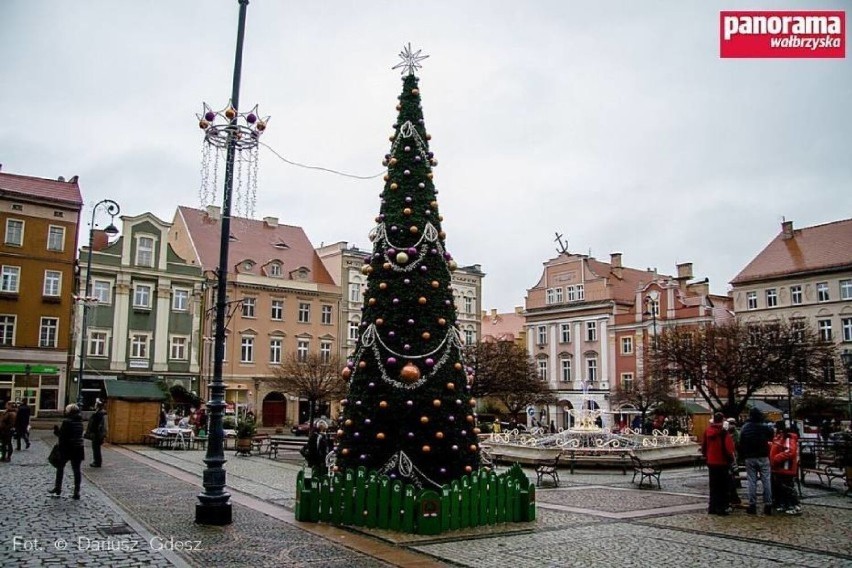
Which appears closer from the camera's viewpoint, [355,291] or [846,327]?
[846,327]

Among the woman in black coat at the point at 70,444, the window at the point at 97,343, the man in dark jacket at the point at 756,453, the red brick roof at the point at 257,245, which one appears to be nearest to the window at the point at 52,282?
the window at the point at 97,343

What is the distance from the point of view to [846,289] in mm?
45156

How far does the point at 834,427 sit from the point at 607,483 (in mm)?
28428

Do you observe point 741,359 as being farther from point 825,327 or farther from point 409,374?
point 825,327

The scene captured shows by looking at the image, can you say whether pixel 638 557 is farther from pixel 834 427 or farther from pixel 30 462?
pixel 834 427

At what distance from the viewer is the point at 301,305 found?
5153cm

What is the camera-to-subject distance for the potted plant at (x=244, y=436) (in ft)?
83.7

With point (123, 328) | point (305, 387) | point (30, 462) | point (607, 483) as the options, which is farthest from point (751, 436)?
point (123, 328)

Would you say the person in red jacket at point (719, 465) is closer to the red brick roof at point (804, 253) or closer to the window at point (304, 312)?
the red brick roof at point (804, 253)

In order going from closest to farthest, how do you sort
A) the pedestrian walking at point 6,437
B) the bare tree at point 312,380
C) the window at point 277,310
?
the pedestrian walking at point 6,437 → the bare tree at point 312,380 → the window at point 277,310

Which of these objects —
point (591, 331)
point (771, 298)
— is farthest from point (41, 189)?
point (771, 298)

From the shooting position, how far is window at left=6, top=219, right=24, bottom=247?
1601 inches

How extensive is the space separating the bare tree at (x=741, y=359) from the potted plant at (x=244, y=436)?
636 inches

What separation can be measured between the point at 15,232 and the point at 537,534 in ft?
131
